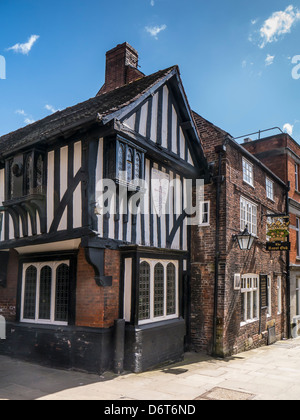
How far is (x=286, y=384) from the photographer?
7703 mm

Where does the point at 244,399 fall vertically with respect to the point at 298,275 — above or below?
below

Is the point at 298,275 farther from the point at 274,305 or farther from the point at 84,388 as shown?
the point at 84,388

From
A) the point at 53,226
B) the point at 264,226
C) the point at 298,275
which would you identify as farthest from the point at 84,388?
the point at 298,275

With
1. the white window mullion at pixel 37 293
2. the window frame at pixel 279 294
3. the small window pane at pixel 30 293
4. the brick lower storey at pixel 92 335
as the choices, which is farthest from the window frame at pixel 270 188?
the small window pane at pixel 30 293

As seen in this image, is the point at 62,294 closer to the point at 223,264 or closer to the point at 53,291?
the point at 53,291

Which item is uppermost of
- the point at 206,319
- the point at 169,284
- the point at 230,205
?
the point at 230,205

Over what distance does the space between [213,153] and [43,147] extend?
554 cm

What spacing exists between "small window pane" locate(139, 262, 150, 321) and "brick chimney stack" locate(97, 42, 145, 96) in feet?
27.1

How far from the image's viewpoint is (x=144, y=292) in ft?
28.4

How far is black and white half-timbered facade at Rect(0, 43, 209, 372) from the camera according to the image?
7.82m

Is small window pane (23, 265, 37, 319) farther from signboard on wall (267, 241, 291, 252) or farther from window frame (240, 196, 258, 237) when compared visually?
signboard on wall (267, 241, 291, 252)

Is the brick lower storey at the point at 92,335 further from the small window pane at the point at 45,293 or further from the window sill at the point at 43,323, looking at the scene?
the small window pane at the point at 45,293

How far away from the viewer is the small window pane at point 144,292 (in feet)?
28.0

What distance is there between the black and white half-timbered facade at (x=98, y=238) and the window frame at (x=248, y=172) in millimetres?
3427
